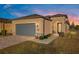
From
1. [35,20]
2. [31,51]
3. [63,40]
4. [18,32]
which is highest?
[35,20]

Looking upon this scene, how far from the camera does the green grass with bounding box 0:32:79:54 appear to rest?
1618 millimetres

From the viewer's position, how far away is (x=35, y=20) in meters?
1.67

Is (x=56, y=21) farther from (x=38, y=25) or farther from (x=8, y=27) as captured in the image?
(x=8, y=27)

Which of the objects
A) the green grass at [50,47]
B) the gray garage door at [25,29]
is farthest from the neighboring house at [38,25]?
the green grass at [50,47]

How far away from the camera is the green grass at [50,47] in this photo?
1618 millimetres

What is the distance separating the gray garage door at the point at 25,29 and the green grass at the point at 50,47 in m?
0.13

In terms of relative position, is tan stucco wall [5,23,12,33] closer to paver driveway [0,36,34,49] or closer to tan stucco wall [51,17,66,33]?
paver driveway [0,36,34,49]

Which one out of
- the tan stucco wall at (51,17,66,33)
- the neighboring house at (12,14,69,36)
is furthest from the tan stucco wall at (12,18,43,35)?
the tan stucco wall at (51,17,66,33)

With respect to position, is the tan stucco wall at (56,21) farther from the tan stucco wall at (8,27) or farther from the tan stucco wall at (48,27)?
the tan stucco wall at (8,27)

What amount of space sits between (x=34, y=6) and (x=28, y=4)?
0.25 feet

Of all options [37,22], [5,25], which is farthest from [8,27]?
[37,22]

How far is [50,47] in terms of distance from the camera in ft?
5.35
